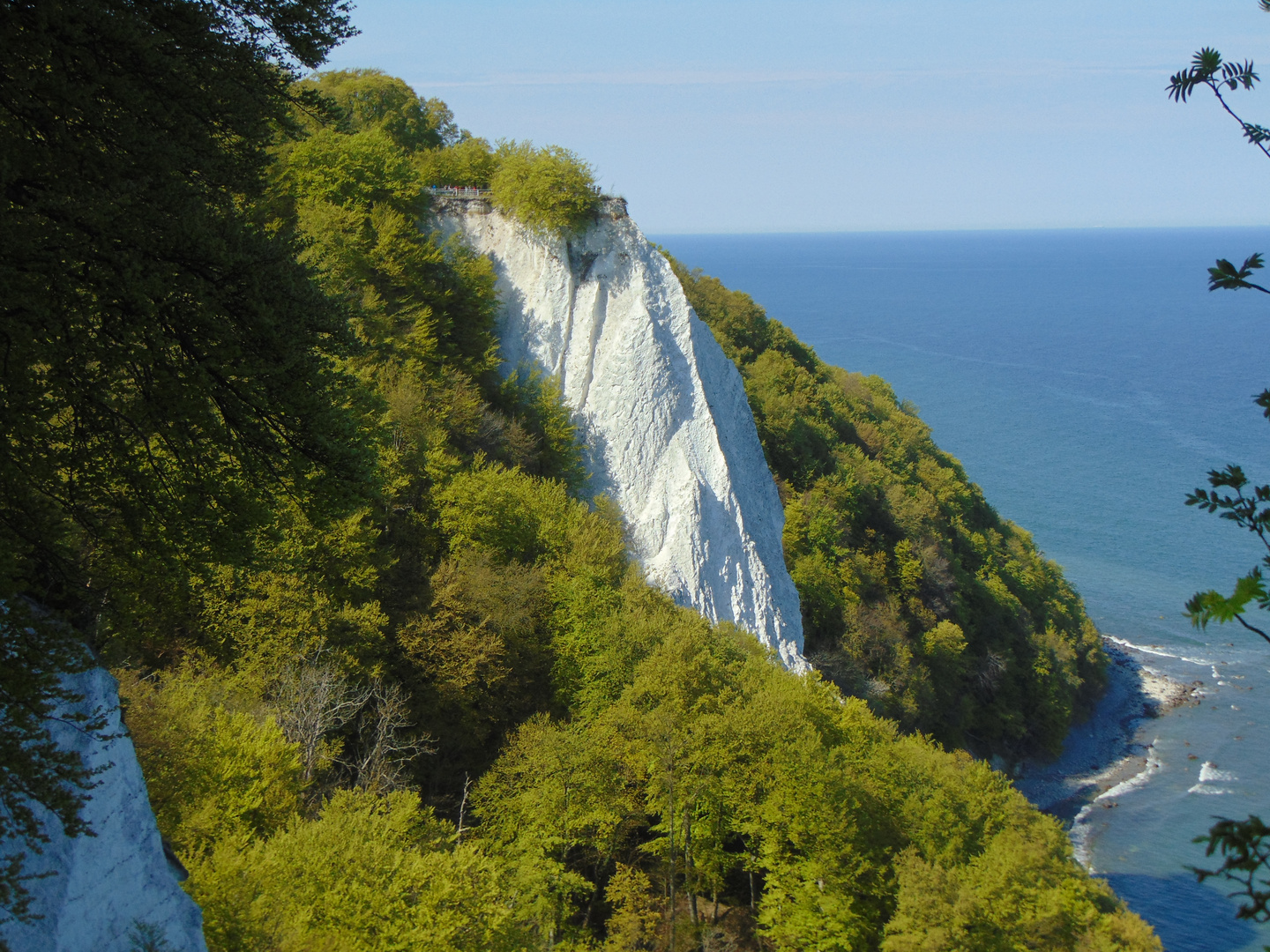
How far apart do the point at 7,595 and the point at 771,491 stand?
2930 cm

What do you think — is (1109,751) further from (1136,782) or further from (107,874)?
(107,874)

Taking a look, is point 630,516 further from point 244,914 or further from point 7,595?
point 7,595

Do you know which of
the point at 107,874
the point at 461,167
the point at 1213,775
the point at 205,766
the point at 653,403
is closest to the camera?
the point at 107,874

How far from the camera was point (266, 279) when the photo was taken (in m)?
7.92

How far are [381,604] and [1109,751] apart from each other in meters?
39.6

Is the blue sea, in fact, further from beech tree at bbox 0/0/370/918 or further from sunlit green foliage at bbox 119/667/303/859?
beech tree at bbox 0/0/370/918

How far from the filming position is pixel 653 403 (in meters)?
32.1

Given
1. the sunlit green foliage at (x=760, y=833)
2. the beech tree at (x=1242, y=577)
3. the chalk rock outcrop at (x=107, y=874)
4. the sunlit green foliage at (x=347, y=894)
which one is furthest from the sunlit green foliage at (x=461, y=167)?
the beech tree at (x=1242, y=577)

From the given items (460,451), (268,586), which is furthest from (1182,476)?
(268,586)

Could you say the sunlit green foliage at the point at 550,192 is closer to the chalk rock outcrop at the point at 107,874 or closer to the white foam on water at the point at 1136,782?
the chalk rock outcrop at the point at 107,874

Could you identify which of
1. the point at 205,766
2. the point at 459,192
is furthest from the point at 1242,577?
the point at 459,192

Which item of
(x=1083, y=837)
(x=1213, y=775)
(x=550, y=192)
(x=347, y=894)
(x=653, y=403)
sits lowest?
(x=1083, y=837)

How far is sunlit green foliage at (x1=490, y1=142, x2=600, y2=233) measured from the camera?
1325 inches

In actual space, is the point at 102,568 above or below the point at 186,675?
above
